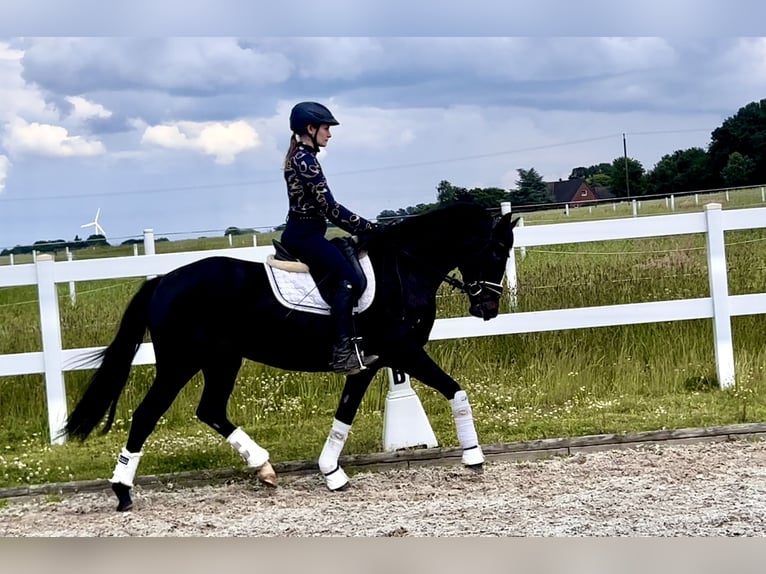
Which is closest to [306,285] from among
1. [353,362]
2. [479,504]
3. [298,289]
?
[298,289]

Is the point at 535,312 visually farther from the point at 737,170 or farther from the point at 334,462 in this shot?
the point at 334,462

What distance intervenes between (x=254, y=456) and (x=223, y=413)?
11.5 inches

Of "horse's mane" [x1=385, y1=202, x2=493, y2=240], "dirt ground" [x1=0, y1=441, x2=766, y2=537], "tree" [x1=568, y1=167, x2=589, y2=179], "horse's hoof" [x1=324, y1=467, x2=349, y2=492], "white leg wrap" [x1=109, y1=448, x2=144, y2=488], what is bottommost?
"dirt ground" [x1=0, y1=441, x2=766, y2=537]

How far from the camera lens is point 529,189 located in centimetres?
500

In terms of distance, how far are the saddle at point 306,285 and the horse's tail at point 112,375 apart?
26.3 inches

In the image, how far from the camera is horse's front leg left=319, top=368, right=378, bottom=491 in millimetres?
4570

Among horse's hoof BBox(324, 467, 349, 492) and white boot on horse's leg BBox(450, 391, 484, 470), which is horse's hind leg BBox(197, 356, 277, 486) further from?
white boot on horse's leg BBox(450, 391, 484, 470)

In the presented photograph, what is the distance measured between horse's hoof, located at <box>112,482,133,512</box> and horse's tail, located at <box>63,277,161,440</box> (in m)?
0.35

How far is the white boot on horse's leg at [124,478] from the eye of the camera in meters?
4.36

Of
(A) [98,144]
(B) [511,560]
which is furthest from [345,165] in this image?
(B) [511,560]

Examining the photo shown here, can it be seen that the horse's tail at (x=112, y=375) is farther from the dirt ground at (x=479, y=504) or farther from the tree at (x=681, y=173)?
the tree at (x=681, y=173)

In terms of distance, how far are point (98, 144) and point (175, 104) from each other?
1.55ft

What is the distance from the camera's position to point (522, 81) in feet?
16.0

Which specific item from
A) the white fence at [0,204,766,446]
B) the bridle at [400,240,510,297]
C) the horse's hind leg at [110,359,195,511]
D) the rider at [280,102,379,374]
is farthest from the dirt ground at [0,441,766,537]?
the white fence at [0,204,766,446]
